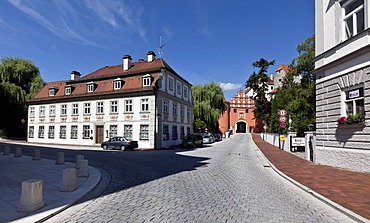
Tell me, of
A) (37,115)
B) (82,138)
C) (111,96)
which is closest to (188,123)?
(111,96)

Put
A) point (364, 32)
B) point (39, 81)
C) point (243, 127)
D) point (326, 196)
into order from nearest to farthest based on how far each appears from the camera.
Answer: point (326, 196), point (364, 32), point (39, 81), point (243, 127)

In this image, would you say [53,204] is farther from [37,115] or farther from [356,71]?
[37,115]

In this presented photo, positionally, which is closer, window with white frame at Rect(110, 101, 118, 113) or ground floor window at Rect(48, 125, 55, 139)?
window with white frame at Rect(110, 101, 118, 113)

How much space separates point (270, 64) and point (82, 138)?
142ft

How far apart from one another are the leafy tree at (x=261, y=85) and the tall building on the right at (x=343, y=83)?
4475 cm

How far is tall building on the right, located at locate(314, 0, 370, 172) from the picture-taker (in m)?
10.6

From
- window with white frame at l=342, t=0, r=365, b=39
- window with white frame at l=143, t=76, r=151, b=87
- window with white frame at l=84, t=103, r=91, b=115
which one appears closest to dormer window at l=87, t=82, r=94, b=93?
window with white frame at l=84, t=103, r=91, b=115

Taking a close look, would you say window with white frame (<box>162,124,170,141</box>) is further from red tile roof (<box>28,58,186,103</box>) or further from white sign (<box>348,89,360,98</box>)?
white sign (<box>348,89,360,98</box>)

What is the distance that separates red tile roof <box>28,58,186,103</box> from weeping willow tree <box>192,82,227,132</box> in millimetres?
10215

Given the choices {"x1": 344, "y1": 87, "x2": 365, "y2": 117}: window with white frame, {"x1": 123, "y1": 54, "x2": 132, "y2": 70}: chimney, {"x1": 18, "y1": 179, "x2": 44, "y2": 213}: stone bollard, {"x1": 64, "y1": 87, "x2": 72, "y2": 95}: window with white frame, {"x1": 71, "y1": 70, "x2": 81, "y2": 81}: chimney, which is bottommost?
{"x1": 18, "y1": 179, "x2": 44, "y2": 213}: stone bollard

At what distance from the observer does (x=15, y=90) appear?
1528 inches

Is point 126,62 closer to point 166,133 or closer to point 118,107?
point 118,107

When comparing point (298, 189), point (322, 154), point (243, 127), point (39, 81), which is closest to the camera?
point (298, 189)

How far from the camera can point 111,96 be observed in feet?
101
